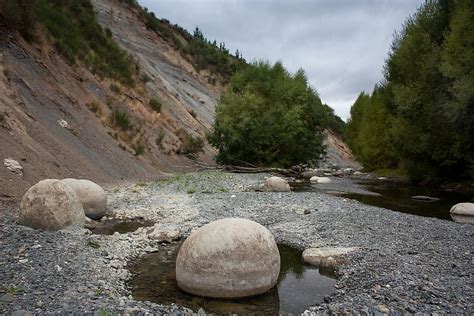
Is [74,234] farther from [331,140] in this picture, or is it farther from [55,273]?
[331,140]

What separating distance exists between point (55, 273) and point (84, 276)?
493 mm

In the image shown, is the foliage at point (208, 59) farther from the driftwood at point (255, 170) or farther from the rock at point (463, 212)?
the rock at point (463, 212)

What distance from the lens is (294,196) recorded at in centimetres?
1866

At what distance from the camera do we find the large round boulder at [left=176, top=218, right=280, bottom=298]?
23.8 feet

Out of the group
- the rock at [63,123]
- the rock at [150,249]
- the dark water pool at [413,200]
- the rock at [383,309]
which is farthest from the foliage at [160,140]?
the rock at [383,309]

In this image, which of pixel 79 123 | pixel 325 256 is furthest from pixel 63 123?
pixel 325 256

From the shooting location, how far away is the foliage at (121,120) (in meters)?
29.0

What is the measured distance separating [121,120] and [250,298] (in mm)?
24137

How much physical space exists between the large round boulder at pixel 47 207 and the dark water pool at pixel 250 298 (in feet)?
8.24

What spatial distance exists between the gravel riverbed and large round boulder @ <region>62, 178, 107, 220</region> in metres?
0.84

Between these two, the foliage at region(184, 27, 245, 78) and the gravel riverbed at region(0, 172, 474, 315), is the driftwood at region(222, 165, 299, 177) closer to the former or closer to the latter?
the gravel riverbed at region(0, 172, 474, 315)

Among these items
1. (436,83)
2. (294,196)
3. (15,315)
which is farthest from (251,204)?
(436,83)

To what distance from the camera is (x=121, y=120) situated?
29344mm

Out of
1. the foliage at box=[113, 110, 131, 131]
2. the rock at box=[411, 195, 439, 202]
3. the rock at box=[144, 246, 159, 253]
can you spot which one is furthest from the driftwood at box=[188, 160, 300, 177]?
the rock at box=[144, 246, 159, 253]
